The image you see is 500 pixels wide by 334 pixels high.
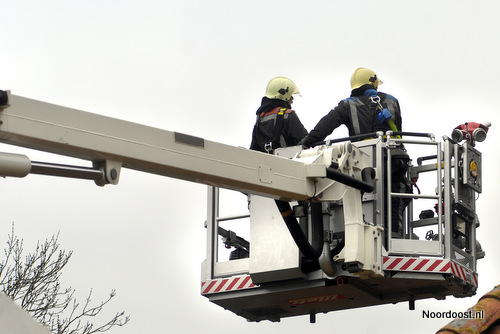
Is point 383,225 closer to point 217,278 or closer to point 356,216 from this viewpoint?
point 356,216

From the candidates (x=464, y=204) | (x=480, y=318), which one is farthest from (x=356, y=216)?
(x=480, y=318)

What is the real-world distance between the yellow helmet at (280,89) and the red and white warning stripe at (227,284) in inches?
94.2

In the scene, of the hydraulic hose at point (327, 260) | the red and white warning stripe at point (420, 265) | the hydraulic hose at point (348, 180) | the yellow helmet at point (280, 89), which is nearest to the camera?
the hydraulic hose at point (348, 180)

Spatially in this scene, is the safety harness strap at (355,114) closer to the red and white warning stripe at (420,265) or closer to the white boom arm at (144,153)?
the white boom arm at (144,153)

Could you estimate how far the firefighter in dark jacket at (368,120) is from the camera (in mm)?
12703

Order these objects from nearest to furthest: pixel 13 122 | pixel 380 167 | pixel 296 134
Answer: pixel 13 122, pixel 380 167, pixel 296 134

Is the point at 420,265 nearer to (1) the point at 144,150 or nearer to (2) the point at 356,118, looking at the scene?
(2) the point at 356,118

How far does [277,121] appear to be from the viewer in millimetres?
13492

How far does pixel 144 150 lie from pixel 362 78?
4540mm

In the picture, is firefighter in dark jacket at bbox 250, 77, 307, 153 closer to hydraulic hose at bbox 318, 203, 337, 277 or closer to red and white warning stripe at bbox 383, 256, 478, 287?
hydraulic hose at bbox 318, 203, 337, 277

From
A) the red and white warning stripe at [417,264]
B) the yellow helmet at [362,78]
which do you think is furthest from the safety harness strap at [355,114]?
the red and white warning stripe at [417,264]

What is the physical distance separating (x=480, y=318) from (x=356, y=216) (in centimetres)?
259

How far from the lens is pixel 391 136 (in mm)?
13008

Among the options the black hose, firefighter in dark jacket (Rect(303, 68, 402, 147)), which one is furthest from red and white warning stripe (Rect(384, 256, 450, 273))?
firefighter in dark jacket (Rect(303, 68, 402, 147))
